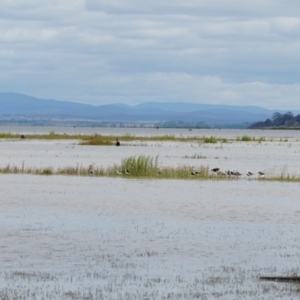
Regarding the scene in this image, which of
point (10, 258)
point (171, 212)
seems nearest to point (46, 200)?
point (171, 212)

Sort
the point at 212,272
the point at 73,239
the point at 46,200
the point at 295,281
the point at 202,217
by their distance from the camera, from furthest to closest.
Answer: the point at 46,200 < the point at 202,217 < the point at 73,239 < the point at 212,272 < the point at 295,281

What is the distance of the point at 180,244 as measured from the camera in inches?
805

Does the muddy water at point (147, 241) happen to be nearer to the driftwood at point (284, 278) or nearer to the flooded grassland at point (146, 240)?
the flooded grassland at point (146, 240)

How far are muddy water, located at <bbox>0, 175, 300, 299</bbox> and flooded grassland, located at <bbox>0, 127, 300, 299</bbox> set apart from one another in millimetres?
23

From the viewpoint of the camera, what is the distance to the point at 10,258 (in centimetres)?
1792

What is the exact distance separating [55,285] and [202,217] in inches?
441

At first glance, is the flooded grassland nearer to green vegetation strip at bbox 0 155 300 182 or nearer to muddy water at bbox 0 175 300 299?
muddy water at bbox 0 175 300 299

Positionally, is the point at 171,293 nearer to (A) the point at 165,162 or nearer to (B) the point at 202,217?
(B) the point at 202,217

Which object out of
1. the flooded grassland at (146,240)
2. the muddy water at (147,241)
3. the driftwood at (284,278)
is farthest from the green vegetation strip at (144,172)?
the driftwood at (284,278)

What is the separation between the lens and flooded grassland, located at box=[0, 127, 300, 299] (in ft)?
50.6

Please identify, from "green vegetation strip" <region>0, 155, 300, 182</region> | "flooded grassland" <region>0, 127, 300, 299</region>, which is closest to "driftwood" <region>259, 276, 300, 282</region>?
"flooded grassland" <region>0, 127, 300, 299</region>

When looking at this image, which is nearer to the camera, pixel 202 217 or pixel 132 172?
pixel 202 217

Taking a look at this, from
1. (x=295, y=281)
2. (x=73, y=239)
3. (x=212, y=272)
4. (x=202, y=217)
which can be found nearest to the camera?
(x=295, y=281)

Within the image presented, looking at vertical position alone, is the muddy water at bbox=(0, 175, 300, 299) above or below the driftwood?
below
